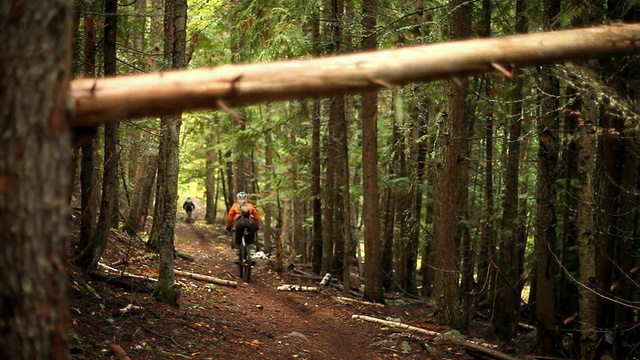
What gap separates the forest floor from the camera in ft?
23.0

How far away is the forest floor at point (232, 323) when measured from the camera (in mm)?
7004

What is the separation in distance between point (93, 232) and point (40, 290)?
6.59 m

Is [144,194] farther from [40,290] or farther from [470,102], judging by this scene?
[40,290]

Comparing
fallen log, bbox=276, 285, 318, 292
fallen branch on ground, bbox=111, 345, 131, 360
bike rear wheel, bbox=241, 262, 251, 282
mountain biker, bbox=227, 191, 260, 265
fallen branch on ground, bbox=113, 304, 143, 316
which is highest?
mountain biker, bbox=227, 191, 260, 265

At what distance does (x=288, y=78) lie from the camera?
3145 mm

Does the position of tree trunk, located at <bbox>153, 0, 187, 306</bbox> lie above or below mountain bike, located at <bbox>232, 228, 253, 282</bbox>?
above

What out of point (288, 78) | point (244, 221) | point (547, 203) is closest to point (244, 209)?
point (244, 221)

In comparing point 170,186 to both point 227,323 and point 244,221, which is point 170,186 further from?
point 244,221

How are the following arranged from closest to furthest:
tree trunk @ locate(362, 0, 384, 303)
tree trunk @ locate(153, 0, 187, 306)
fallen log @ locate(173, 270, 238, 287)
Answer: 1. tree trunk @ locate(153, 0, 187, 306)
2. fallen log @ locate(173, 270, 238, 287)
3. tree trunk @ locate(362, 0, 384, 303)

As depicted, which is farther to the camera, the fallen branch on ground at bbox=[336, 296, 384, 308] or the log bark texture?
the fallen branch on ground at bbox=[336, 296, 384, 308]

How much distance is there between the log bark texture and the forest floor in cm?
393

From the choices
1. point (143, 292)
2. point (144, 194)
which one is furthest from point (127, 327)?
point (144, 194)

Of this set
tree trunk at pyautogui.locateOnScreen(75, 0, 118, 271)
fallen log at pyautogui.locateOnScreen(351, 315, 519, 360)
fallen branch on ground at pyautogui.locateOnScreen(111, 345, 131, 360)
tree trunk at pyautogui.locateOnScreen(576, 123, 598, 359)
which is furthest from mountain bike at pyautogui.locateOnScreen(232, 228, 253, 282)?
tree trunk at pyautogui.locateOnScreen(576, 123, 598, 359)

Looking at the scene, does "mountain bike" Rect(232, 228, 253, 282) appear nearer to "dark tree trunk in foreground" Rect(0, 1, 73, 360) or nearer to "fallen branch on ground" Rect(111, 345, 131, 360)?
"fallen branch on ground" Rect(111, 345, 131, 360)
